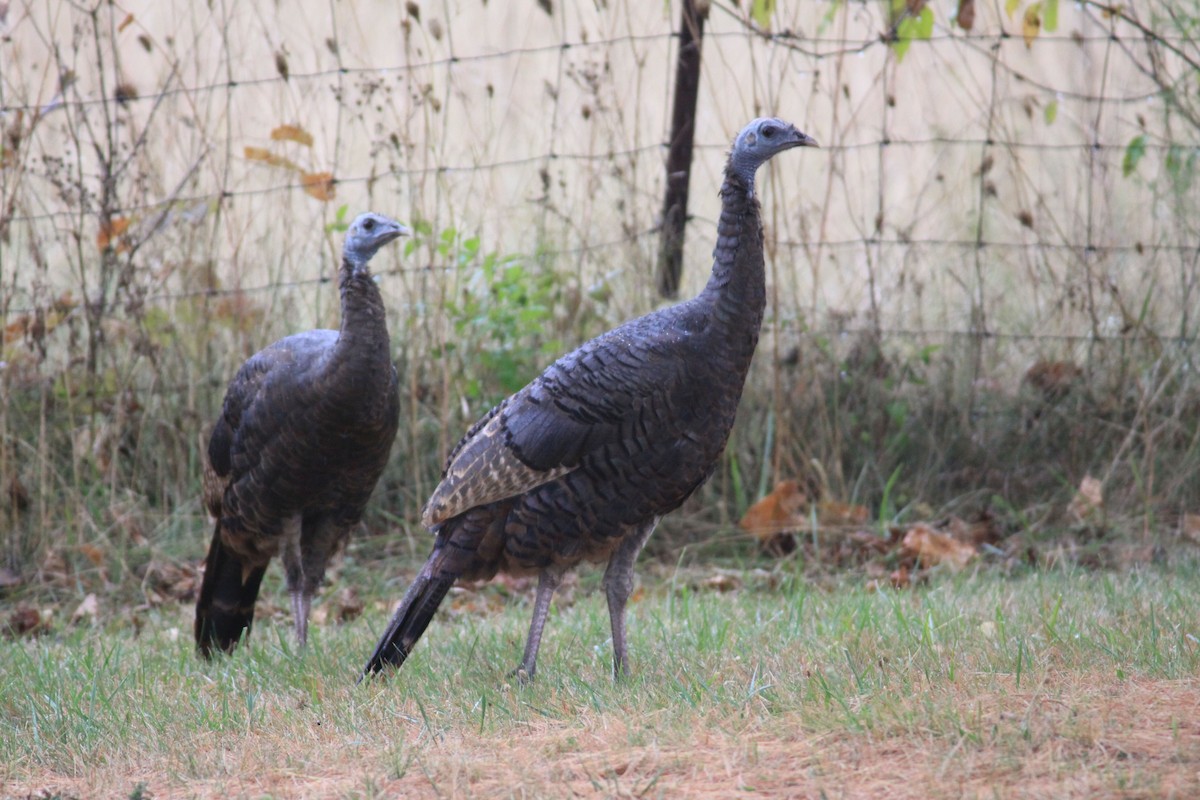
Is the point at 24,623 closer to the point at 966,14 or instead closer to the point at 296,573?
the point at 296,573

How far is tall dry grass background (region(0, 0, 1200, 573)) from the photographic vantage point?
675 cm

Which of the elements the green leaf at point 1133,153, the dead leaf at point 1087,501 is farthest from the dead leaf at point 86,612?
the green leaf at point 1133,153

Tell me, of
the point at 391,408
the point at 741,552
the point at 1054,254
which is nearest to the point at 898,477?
the point at 741,552

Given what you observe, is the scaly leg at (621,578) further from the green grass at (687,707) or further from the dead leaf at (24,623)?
the dead leaf at (24,623)

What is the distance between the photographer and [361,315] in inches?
Result: 196

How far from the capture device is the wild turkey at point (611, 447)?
418 centimetres

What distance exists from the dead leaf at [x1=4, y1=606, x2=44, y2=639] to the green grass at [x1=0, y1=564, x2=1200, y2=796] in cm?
62

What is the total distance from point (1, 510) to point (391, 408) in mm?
2695

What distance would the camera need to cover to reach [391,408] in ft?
16.7

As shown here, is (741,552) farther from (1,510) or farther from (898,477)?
(1,510)

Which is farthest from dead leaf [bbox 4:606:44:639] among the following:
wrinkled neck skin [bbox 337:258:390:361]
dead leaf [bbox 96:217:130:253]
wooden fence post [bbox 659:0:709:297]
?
wooden fence post [bbox 659:0:709:297]

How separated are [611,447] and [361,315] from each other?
131 centimetres

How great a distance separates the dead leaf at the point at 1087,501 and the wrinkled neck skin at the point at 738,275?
3083mm

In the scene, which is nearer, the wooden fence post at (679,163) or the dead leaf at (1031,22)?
the dead leaf at (1031,22)
